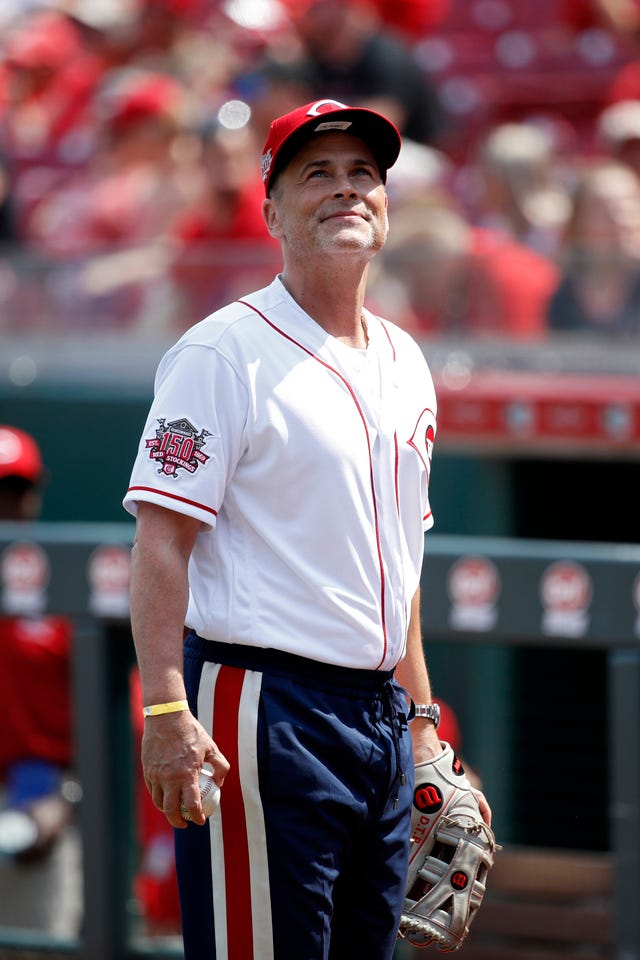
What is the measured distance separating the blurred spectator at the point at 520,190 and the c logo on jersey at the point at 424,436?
2894 mm

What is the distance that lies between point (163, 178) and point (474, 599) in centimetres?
319

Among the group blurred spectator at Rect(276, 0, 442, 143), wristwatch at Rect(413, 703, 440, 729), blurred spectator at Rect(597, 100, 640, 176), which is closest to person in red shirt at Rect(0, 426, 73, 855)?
wristwatch at Rect(413, 703, 440, 729)

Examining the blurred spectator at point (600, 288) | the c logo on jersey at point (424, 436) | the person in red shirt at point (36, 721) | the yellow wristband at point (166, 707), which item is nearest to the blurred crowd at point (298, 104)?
the blurred spectator at point (600, 288)

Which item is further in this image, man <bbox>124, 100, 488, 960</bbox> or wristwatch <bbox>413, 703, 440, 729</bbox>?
wristwatch <bbox>413, 703, 440, 729</bbox>

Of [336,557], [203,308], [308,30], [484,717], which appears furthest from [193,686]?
[308,30]

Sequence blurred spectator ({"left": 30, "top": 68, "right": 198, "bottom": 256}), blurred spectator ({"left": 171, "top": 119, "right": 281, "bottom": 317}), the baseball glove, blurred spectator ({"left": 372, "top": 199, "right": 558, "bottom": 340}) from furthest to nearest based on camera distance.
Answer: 1. blurred spectator ({"left": 30, "top": 68, "right": 198, "bottom": 256})
2. blurred spectator ({"left": 171, "top": 119, "right": 281, "bottom": 317})
3. blurred spectator ({"left": 372, "top": 199, "right": 558, "bottom": 340})
4. the baseball glove

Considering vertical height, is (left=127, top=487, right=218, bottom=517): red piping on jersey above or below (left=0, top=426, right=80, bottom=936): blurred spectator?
above

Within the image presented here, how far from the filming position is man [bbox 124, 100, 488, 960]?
2.22 metres

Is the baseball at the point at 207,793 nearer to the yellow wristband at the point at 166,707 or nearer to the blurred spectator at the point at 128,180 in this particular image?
the yellow wristband at the point at 166,707

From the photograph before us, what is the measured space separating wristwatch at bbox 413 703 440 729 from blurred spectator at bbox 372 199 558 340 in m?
2.48

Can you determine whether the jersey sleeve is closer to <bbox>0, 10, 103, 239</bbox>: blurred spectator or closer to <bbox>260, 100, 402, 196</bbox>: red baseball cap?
<bbox>260, 100, 402, 196</bbox>: red baseball cap

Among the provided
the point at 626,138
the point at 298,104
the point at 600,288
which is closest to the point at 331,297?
the point at 600,288

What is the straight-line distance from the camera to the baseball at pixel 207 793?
214cm

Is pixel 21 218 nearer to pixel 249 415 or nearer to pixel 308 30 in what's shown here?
pixel 308 30
